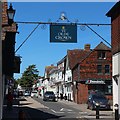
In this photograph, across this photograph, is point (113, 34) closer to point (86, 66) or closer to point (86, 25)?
point (86, 25)

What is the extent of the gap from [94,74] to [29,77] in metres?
102

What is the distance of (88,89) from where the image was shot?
57531mm

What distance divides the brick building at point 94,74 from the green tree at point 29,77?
97913mm

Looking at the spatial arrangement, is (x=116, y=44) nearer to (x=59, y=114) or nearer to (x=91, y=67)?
(x=59, y=114)

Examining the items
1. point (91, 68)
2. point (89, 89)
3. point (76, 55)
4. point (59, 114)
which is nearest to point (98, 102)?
point (59, 114)

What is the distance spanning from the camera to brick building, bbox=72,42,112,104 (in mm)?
57625

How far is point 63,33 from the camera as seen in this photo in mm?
→ 22969

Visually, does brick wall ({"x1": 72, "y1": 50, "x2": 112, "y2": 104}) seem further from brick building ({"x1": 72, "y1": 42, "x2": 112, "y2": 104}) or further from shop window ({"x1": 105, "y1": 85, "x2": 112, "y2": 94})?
shop window ({"x1": 105, "y1": 85, "x2": 112, "y2": 94})

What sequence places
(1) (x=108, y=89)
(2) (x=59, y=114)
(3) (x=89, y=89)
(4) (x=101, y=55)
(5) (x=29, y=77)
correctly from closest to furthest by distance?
1. (2) (x=59, y=114)
2. (3) (x=89, y=89)
3. (1) (x=108, y=89)
4. (4) (x=101, y=55)
5. (5) (x=29, y=77)

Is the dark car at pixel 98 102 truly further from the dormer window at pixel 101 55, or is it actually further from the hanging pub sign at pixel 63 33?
the dormer window at pixel 101 55

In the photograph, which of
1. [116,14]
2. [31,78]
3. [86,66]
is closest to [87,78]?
[86,66]

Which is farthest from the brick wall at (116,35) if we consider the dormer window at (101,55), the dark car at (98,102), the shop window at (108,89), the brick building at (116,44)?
the dormer window at (101,55)

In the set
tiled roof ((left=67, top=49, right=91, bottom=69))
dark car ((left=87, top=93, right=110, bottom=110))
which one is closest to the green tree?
tiled roof ((left=67, top=49, right=91, bottom=69))

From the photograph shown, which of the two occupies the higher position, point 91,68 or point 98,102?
point 91,68
